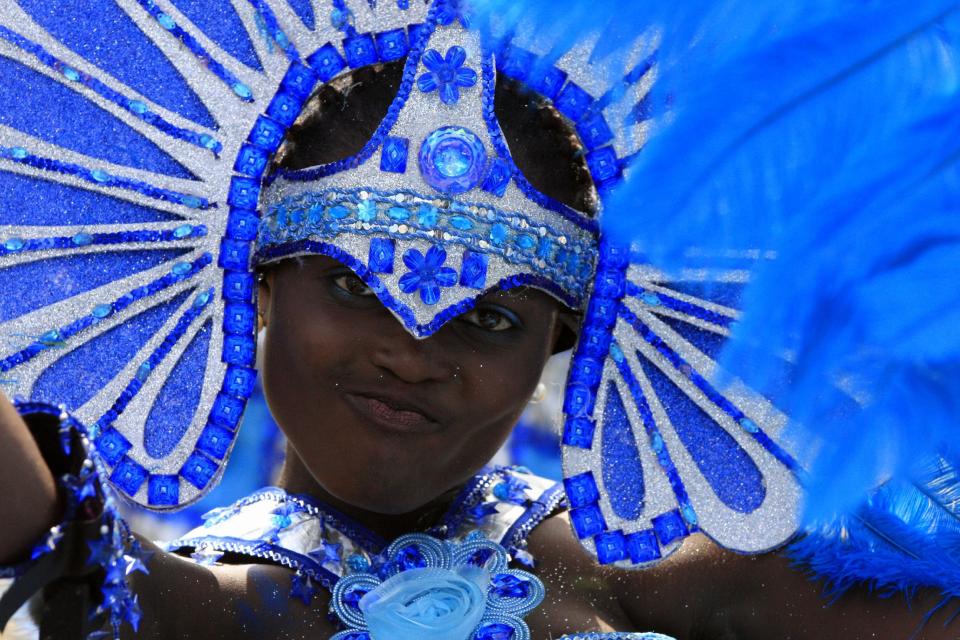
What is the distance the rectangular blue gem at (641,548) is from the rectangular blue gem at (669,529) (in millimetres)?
14

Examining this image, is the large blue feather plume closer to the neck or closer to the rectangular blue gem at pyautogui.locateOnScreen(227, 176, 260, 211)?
the rectangular blue gem at pyautogui.locateOnScreen(227, 176, 260, 211)

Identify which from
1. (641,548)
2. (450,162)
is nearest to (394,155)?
(450,162)

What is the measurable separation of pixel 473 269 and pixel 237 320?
36cm

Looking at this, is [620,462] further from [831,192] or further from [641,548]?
[831,192]

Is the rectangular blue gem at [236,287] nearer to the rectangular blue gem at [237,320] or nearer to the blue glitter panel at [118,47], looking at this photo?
the rectangular blue gem at [237,320]

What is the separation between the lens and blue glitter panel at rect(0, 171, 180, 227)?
2051 millimetres

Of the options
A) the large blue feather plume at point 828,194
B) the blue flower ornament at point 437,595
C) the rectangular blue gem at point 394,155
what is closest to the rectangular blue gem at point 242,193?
the rectangular blue gem at point 394,155

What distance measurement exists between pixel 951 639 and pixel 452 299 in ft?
3.02

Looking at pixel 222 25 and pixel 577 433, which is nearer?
pixel 222 25

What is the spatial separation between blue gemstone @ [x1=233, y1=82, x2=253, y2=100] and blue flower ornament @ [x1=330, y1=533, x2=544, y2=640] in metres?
0.73

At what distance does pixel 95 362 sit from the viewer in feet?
6.81

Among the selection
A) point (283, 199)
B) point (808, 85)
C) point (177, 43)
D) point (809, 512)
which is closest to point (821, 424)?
point (809, 512)

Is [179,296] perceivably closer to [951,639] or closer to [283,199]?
[283,199]

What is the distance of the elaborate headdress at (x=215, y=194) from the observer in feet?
6.74
